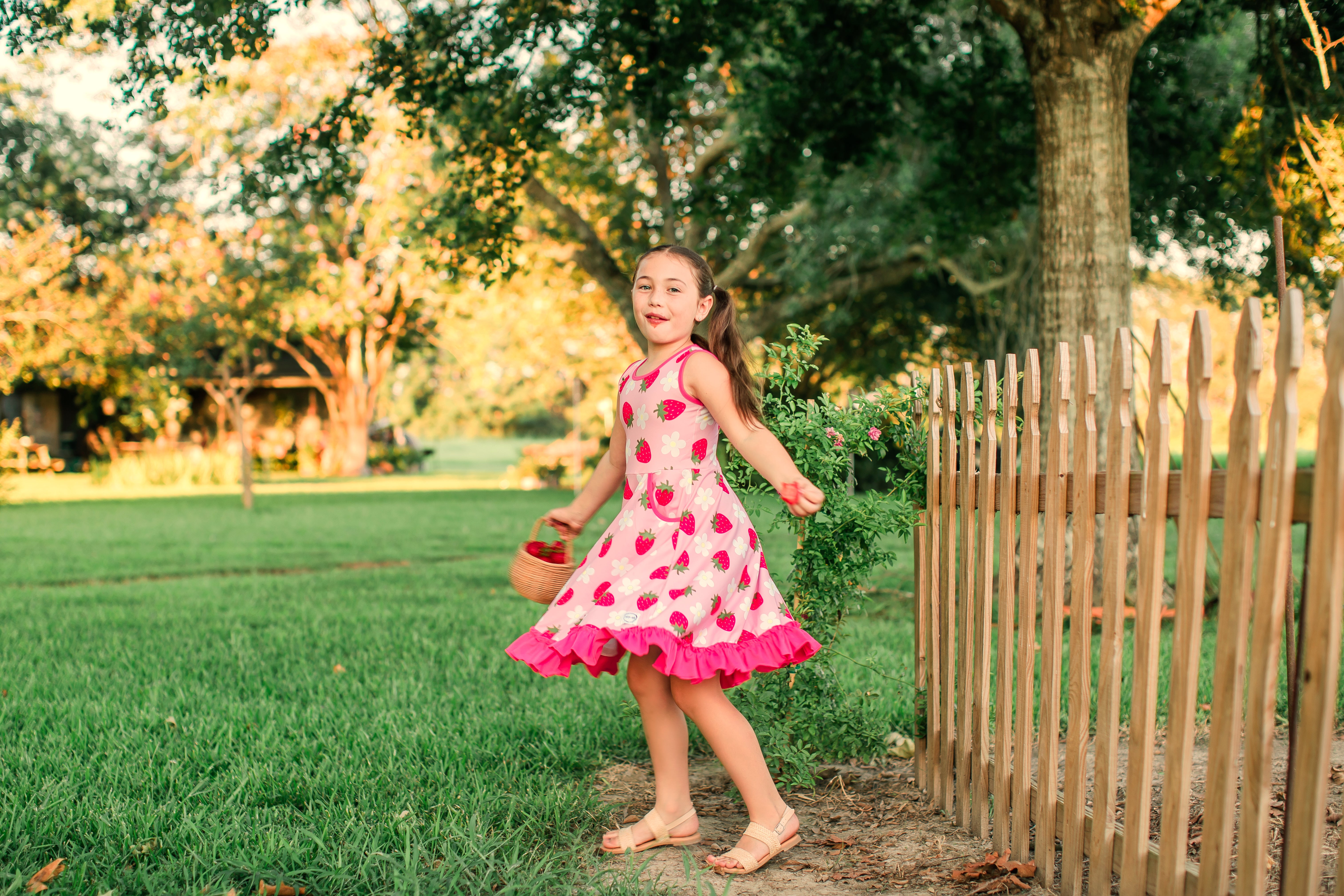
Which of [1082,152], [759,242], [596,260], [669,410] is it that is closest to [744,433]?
[669,410]

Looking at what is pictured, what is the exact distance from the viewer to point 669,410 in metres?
2.94

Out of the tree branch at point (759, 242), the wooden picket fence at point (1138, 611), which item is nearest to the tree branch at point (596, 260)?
the tree branch at point (759, 242)

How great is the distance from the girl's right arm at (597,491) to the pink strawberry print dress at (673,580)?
0.14 meters

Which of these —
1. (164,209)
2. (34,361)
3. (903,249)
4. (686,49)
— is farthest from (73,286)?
(686,49)

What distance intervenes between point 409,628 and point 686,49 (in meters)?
4.68

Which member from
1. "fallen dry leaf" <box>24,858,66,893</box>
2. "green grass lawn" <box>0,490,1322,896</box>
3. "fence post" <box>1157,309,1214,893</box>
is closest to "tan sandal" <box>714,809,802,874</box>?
"green grass lawn" <box>0,490,1322,896</box>

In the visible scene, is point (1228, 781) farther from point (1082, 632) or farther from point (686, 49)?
point (686, 49)

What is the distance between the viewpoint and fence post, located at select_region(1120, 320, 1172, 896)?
7.02 ft

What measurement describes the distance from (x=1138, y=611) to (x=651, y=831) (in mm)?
1520

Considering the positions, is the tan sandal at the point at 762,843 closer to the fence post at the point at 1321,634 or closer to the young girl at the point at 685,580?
the young girl at the point at 685,580

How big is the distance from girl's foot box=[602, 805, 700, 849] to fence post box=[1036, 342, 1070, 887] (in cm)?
99

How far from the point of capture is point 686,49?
25.8 ft

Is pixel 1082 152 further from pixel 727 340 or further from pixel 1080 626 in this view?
pixel 1080 626

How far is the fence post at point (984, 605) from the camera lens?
9.42 feet
